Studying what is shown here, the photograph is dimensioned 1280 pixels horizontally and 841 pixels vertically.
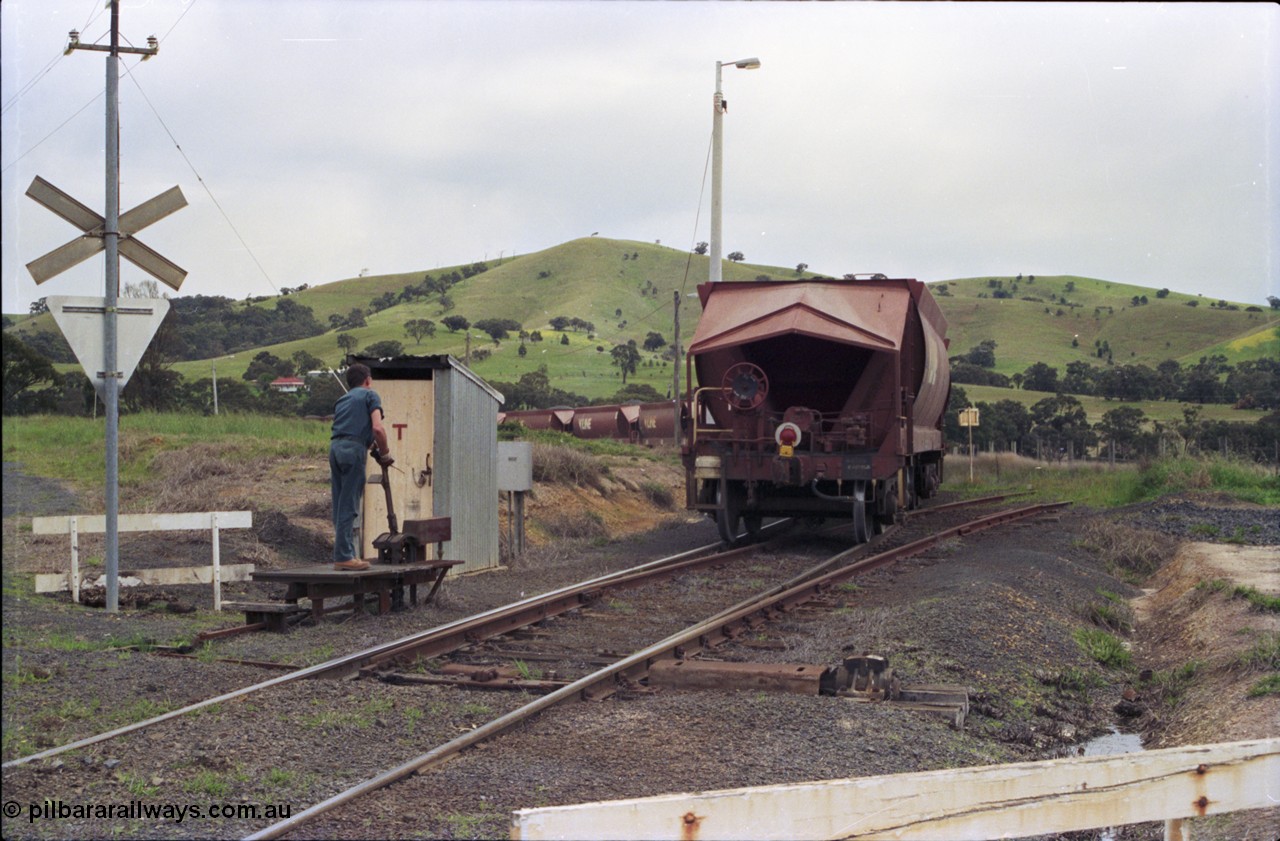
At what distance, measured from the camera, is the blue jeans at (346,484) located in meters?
9.28

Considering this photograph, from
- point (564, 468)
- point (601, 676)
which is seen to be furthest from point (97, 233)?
point (564, 468)

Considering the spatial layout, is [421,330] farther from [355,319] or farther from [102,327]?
[102,327]

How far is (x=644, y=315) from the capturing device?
391ft

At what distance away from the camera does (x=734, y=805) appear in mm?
2850

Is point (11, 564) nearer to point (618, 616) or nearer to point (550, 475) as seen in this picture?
point (618, 616)

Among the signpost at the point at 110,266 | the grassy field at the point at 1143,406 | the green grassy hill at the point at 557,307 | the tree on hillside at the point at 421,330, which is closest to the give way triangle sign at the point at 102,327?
the signpost at the point at 110,266

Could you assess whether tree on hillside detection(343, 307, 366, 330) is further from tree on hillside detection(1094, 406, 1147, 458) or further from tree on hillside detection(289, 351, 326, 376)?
tree on hillside detection(1094, 406, 1147, 458)

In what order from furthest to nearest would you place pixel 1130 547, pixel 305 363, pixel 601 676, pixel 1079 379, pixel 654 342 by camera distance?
pixel 654 342
pixel 1079 379
pixel 305 363
pixel 1130 547
pixel 601 676

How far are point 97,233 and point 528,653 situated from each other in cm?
559

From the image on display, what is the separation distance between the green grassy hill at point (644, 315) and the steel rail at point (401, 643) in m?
48.3

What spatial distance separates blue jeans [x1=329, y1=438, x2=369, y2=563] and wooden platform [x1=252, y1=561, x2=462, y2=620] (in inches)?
10.6

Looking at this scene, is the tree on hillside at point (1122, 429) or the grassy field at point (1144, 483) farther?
the tree on hillside at point (1122, 429)

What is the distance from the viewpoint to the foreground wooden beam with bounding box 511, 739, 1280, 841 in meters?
2.75

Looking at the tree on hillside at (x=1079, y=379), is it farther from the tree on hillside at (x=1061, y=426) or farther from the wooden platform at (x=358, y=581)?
the wooden platform at (x=358, y=581)
